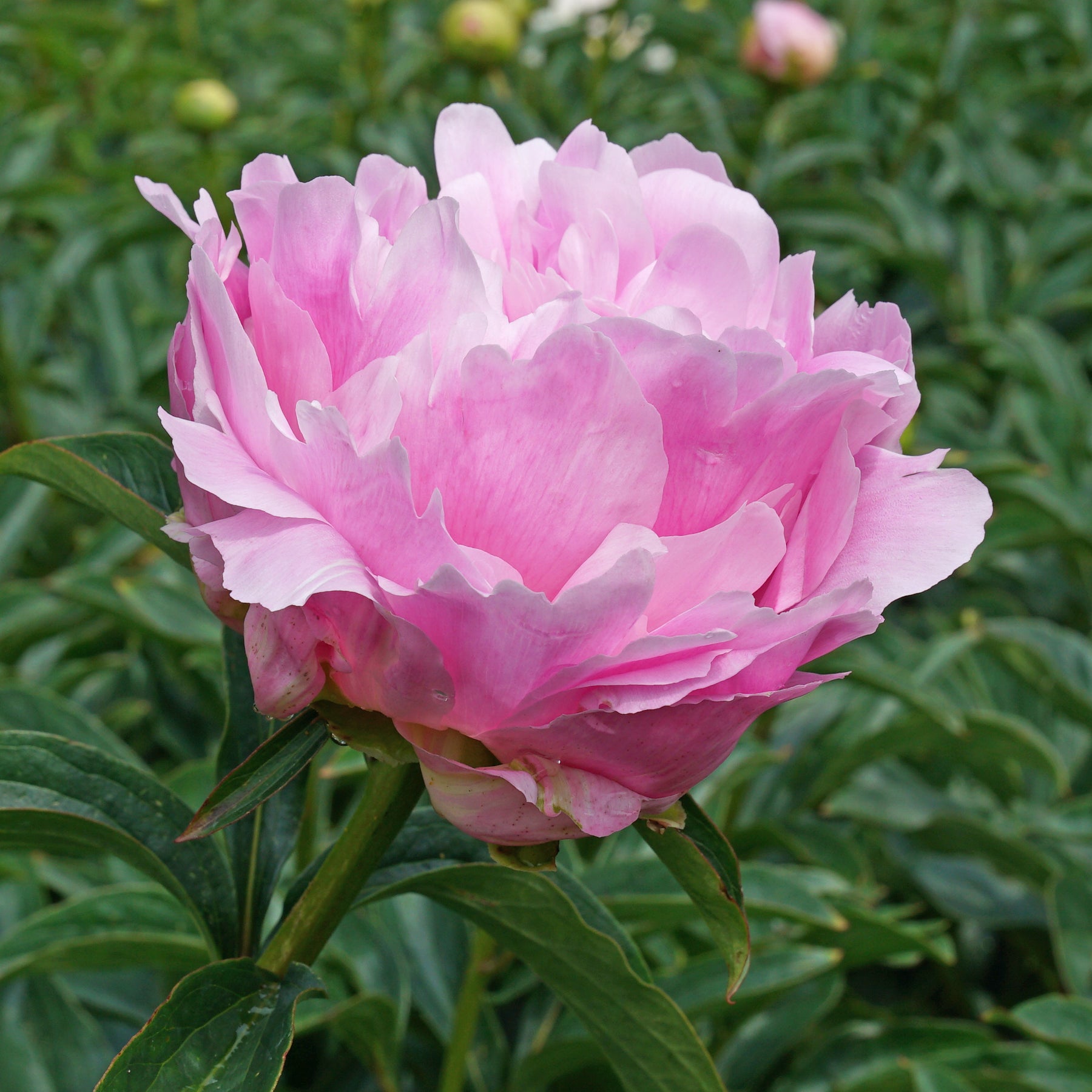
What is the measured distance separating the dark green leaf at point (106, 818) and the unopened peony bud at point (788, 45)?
152cm

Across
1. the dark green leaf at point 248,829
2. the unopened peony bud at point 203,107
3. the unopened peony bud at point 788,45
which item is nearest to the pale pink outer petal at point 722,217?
the dark green leaf at point 248,829

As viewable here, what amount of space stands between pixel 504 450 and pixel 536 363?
3 centimetres

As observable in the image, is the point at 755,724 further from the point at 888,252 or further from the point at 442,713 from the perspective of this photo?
the point at 888,252

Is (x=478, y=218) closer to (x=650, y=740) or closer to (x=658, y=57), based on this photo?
(x=650, y=740)

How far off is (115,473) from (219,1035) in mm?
195

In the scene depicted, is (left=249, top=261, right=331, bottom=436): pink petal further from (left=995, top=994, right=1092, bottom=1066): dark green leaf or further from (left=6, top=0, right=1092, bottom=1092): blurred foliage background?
(left=995, top=994, right=1092, bottom=1066): dark green leaf

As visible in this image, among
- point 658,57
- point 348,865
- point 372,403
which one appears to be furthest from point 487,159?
point 658,57

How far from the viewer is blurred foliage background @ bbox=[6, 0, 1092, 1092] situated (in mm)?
745

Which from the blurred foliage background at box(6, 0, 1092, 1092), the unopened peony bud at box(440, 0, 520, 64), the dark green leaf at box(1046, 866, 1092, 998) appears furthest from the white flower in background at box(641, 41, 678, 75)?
the dark green leaf at box(1046, 866, 1092, 998)

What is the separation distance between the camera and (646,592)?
31cm

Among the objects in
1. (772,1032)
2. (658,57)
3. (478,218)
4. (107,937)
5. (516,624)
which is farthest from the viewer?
(658,57)

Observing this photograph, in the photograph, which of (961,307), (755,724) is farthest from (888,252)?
(755,724)

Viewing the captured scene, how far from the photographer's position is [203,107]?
1446 millimetres

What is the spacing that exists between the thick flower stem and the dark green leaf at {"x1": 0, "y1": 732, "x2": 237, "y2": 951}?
4 cm
